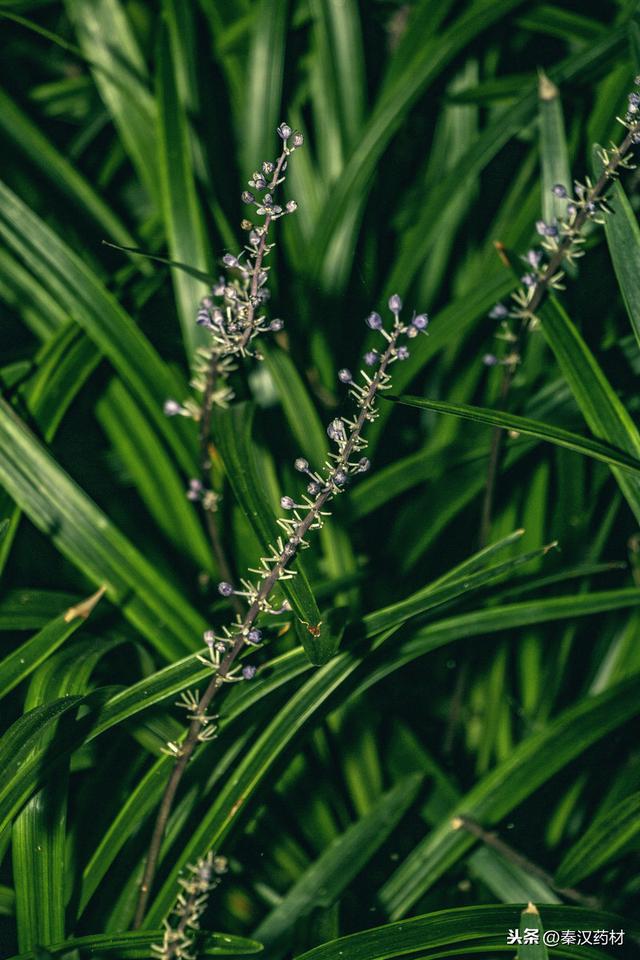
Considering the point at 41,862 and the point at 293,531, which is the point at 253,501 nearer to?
the point at 293,531

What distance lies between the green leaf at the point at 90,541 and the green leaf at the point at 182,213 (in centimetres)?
30

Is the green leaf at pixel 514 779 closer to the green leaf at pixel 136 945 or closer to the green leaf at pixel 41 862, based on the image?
the green leaf at pixel 136 945

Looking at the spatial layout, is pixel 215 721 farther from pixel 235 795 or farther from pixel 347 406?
pixel 347 406

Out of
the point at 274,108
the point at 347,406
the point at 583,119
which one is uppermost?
the point at 274,108

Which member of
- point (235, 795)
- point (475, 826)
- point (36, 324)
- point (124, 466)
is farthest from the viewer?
point (124, 466)

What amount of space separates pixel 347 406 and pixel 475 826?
0.66 meters

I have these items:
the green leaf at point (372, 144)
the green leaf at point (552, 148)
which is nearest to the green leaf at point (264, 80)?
the green leaf at point (372, 144)

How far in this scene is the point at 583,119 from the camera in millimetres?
1464

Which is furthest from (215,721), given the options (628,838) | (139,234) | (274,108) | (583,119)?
(583,119)

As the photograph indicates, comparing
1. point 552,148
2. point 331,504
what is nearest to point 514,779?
point 331,504

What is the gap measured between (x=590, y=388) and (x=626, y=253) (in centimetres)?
16

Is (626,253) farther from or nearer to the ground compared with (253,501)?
farther from the ground

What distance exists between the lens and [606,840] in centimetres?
101

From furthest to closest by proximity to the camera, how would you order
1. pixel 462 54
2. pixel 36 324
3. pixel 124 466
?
pixel 462 54 < pixel 124 466 < pixel 36 324
